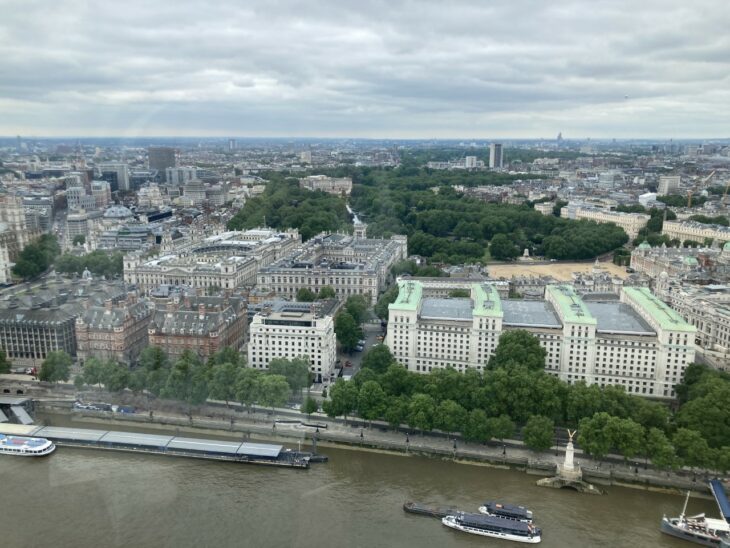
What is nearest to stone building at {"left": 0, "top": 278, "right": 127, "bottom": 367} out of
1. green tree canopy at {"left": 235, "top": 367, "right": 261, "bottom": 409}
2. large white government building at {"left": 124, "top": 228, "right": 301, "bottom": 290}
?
large white government building at {"left": 124, "top": 228, "right": 301, "bottom": 290}

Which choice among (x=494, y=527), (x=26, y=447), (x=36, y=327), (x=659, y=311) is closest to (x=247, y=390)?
(x=26, y=447)

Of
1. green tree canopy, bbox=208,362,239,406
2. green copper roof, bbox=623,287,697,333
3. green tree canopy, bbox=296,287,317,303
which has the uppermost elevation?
green copper roof, bbox=623,287,697,333

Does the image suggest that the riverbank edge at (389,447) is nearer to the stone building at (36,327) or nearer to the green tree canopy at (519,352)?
the stone building at (36,327)

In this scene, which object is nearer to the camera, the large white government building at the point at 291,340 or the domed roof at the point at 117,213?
the large white government building at the point at 291,340

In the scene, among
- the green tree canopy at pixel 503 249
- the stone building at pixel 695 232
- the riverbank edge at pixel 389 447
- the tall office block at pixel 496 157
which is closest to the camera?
the riverbank edge at pixel 389 447

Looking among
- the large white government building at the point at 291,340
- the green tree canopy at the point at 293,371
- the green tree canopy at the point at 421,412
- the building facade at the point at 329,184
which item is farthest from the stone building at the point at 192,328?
the building facade at the point at 329,184

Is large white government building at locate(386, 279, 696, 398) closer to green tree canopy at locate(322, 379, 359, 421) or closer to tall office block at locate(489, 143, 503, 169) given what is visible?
green tree canopy at locate(322, 379, 359, 421)

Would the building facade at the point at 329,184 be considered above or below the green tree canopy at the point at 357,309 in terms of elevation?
above
